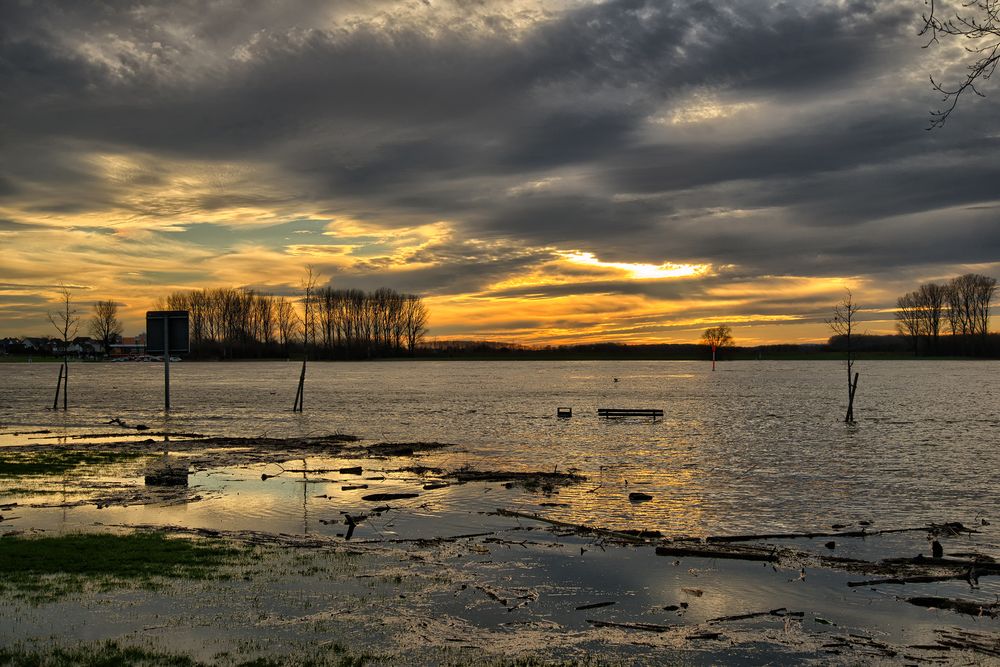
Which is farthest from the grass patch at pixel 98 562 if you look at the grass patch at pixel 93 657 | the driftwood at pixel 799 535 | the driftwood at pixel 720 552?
the driftwood at pixel 799 535

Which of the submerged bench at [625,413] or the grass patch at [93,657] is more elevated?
the grass patch at [93,657]

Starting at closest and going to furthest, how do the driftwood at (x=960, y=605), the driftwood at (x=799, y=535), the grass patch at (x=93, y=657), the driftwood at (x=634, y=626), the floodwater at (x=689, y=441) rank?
the grass patch at (x=93, y=657) → the driftwood at (x=634, y=626) → the driftwood at (x=960, y=605) → the driftwood at (x=799, y=535) → the floodwater at (x=689, y=441)

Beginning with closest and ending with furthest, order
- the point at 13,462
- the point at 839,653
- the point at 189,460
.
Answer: the point at 839,653
the point at 13,462
the point at 189,460

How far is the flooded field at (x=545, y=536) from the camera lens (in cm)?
1024

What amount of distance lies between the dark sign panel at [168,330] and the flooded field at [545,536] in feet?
37.8

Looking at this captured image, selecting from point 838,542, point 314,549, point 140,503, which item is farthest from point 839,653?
point 140,503

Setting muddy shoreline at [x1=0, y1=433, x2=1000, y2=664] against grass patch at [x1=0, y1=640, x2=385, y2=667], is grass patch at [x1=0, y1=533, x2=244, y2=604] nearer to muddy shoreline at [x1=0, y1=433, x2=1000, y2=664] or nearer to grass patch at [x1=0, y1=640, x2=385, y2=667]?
muddy shoreline at [x1=0, y1=433, x2=1000, y2=664]

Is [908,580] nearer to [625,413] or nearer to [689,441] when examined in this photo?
[689,441]

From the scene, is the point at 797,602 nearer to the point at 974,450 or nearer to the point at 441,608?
the point at 441,608

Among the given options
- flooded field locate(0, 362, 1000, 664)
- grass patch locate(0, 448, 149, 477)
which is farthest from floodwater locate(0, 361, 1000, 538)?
grass patch locate(0, 448, 149, 477)

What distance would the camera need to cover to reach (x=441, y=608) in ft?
37.3

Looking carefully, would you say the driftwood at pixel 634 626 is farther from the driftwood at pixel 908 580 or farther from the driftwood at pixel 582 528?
the driftwood at pixel 582 528

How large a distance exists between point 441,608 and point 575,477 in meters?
15.0

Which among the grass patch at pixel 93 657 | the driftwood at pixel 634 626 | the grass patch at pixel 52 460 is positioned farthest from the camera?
the grass patch at pixel 52 460
